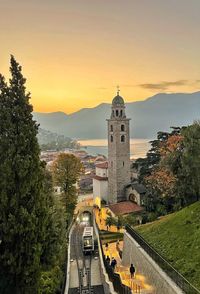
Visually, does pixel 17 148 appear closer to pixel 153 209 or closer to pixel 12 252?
pixel 12 252

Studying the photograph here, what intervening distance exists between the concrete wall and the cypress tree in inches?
179

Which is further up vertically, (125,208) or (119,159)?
(119,159)

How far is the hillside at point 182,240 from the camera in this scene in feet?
45.7

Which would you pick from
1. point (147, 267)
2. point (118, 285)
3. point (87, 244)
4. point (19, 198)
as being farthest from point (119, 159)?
point (19, 198)

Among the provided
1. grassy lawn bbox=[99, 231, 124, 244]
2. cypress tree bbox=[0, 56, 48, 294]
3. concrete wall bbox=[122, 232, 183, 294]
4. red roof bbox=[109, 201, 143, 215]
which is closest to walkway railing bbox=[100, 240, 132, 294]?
concrete wall bbox=[122, 232, 183, 294]

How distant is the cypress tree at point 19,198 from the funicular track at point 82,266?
7.71 m

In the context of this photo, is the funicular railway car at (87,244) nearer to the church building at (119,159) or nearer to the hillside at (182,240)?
the hillside at (182,240)

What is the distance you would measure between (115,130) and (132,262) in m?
28.3

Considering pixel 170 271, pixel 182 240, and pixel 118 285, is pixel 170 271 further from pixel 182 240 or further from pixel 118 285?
pixel 182 240

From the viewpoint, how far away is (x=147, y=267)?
1638cm

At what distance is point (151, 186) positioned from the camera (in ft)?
116

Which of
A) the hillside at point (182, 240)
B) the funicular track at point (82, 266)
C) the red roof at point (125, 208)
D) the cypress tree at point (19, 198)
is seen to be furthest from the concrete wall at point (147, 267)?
the red roof at point (125, 208)

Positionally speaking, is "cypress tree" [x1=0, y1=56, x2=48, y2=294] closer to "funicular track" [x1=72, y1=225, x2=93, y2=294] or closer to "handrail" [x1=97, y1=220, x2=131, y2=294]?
"handrail" [x1=97, y1=220, x2=131, y2=294]

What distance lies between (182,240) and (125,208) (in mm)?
25066
